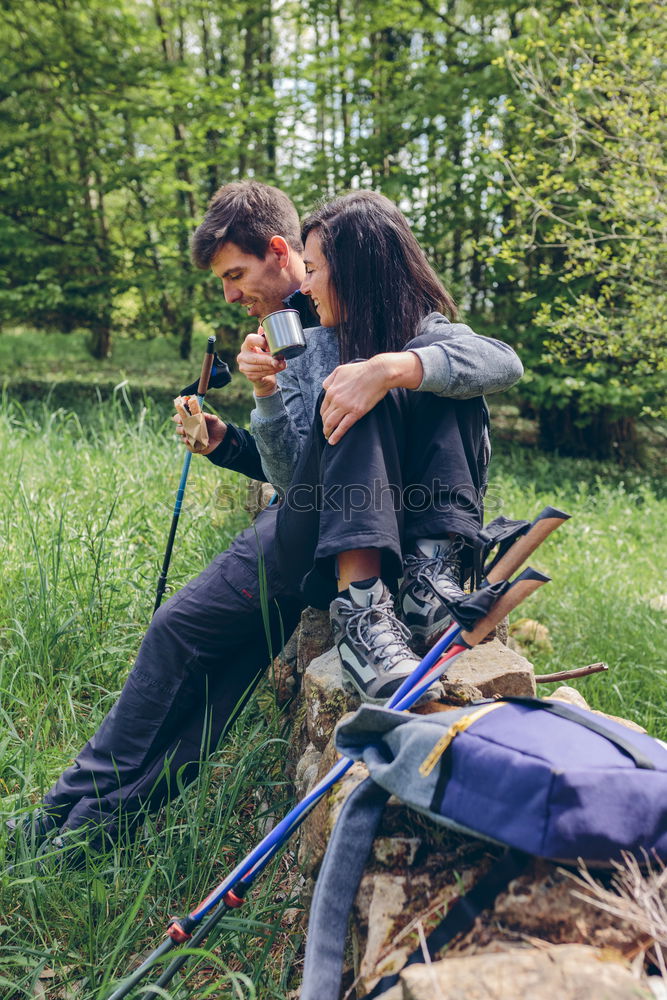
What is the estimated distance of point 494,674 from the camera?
1867 millimetres

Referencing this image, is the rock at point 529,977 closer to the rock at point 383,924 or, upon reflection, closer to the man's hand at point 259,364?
the rock at point 383,924

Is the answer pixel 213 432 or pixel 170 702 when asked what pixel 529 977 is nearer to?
pixel 170 702

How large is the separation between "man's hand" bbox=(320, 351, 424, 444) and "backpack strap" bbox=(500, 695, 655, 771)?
0.70 m

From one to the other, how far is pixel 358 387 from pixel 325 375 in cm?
63

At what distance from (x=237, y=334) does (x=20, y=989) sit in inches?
351

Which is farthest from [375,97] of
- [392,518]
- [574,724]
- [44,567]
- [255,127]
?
[574,724]

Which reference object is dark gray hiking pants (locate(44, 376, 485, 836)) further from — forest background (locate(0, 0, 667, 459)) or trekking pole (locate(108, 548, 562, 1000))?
forest background (locate(0, 0, 667, 459))

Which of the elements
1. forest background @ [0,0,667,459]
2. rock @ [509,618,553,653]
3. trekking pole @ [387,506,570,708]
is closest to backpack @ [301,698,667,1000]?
trekking pole @ [387,506,570,708]

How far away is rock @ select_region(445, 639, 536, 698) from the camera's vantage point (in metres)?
1.84

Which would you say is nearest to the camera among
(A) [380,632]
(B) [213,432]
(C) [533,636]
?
(A) [380,632]

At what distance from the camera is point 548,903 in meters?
1.11

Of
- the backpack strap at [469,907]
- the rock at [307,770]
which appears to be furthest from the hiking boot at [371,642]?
the backpack strap at [469,907]

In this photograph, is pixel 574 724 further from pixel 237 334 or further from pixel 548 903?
pixel 237 334

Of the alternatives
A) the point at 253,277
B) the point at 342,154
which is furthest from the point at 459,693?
the point at 342,154
